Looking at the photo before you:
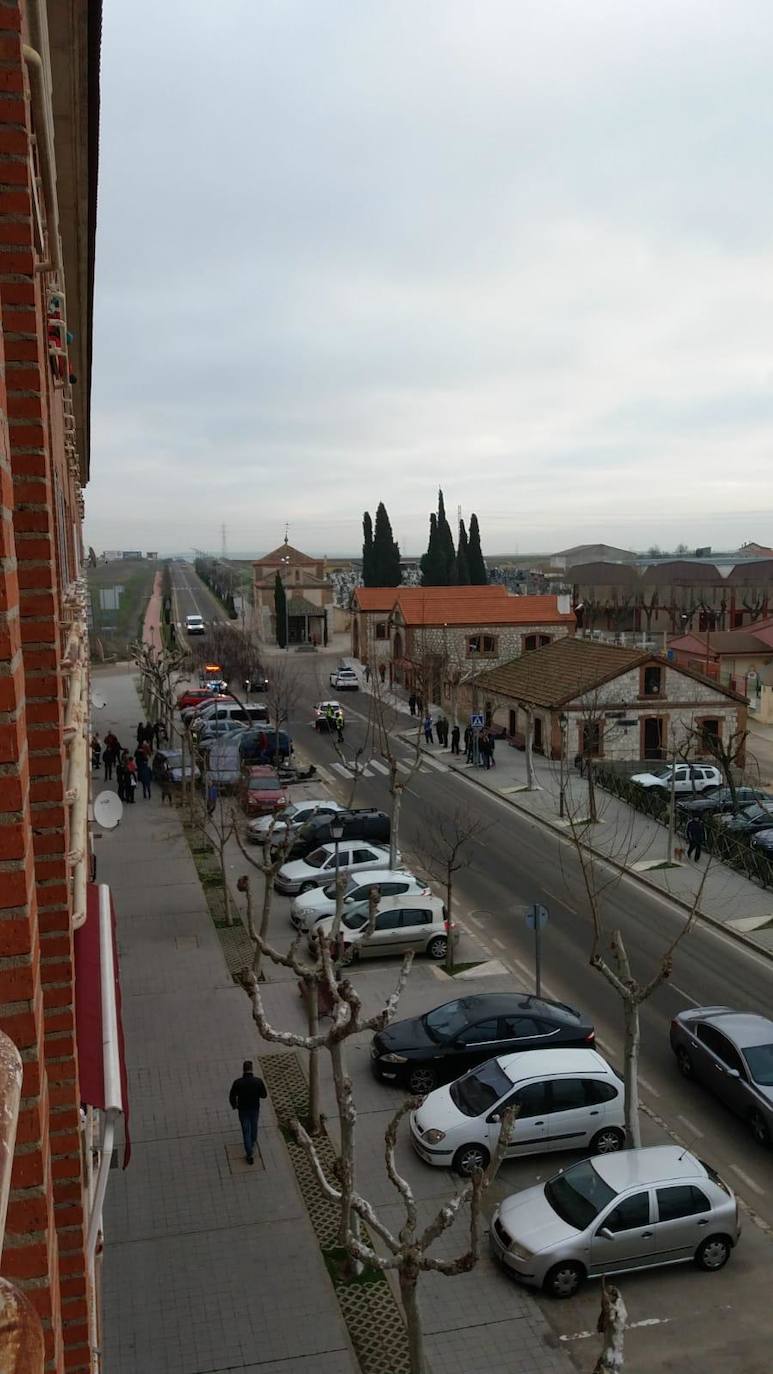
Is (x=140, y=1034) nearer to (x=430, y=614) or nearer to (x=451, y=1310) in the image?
(x=451, y=1310)

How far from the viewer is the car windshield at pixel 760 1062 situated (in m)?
12.4

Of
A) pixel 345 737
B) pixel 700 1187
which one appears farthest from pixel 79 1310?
pixel 345 737

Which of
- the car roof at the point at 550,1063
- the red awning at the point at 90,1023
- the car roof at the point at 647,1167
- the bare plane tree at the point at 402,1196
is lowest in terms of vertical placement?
the car roof at the point at 647,1167

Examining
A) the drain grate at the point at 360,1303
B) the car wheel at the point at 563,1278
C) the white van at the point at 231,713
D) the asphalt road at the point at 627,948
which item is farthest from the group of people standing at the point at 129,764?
the car wheel at the point at 563,1278

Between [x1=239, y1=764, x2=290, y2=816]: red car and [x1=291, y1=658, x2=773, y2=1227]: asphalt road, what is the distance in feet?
9.10

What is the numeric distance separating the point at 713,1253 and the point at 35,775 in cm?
915

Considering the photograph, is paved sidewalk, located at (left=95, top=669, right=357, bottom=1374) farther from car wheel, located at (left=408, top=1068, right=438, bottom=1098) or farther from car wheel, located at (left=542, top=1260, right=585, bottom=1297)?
car wheel, located at (left=542, top=1260, right=585, bottom=1297)

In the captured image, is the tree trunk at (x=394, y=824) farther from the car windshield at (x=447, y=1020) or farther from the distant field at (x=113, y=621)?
the distant field at (x=113, y=621)

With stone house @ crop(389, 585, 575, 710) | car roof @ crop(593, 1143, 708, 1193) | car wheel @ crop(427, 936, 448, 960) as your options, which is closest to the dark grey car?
car roof @ crop(593, 1143, 708, 1193)

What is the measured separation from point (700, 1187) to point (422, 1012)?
20.3ft

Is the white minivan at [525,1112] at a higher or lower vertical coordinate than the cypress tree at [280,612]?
lower

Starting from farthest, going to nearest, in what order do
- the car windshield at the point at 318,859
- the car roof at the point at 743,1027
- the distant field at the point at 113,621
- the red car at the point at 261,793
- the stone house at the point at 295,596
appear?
the stone house at the point at 295,596 < the distant field at the point at 113,621 < the red car at the point at 261,793 < the car windshield at the point at 318,859 < the car roof at the point at 743,1027

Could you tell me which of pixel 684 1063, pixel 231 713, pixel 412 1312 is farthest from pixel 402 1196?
pixel 231 713

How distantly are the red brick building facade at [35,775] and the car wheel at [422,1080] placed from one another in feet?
28.1
